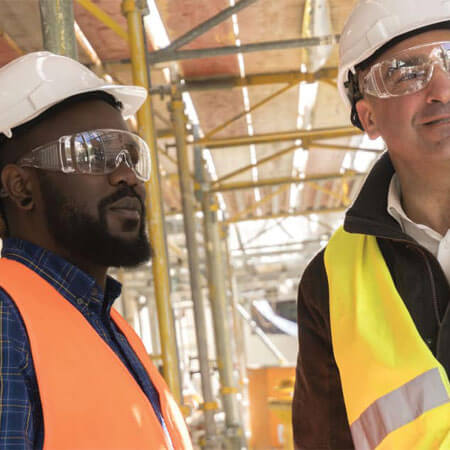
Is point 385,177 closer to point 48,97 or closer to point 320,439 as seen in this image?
point 320,439

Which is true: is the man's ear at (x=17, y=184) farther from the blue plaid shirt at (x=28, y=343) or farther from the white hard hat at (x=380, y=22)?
the white hard hat at (x=380, y=22)

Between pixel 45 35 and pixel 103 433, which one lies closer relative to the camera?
pixel 103 433

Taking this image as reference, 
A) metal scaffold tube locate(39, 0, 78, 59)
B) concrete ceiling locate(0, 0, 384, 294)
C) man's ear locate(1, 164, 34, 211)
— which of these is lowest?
man's ear locate(1, 164, 34, 211)

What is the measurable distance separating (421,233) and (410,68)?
559 mm

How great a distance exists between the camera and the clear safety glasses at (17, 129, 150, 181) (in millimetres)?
2391

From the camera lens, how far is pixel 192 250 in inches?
383

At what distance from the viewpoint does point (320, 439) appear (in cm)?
253

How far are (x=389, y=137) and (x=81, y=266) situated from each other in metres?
1.13

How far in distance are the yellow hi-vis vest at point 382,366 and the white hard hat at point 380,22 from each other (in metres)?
0.74

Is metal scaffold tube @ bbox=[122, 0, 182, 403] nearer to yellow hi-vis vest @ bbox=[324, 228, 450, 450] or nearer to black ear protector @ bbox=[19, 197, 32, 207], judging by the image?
black ear protector @ bbox=[19, 197, 32, 207]

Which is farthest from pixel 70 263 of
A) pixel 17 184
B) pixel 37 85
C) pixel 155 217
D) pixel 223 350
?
pixel 223 350

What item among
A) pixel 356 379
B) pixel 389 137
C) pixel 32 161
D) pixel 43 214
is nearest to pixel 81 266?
pixel 43 214

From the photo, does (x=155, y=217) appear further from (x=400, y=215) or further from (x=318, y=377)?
(x=400, y=215)

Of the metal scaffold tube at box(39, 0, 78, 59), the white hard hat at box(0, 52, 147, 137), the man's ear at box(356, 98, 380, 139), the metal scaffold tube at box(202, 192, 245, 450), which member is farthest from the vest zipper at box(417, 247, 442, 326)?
the metal scaffold tube at box(202, 192, 245, 450)
